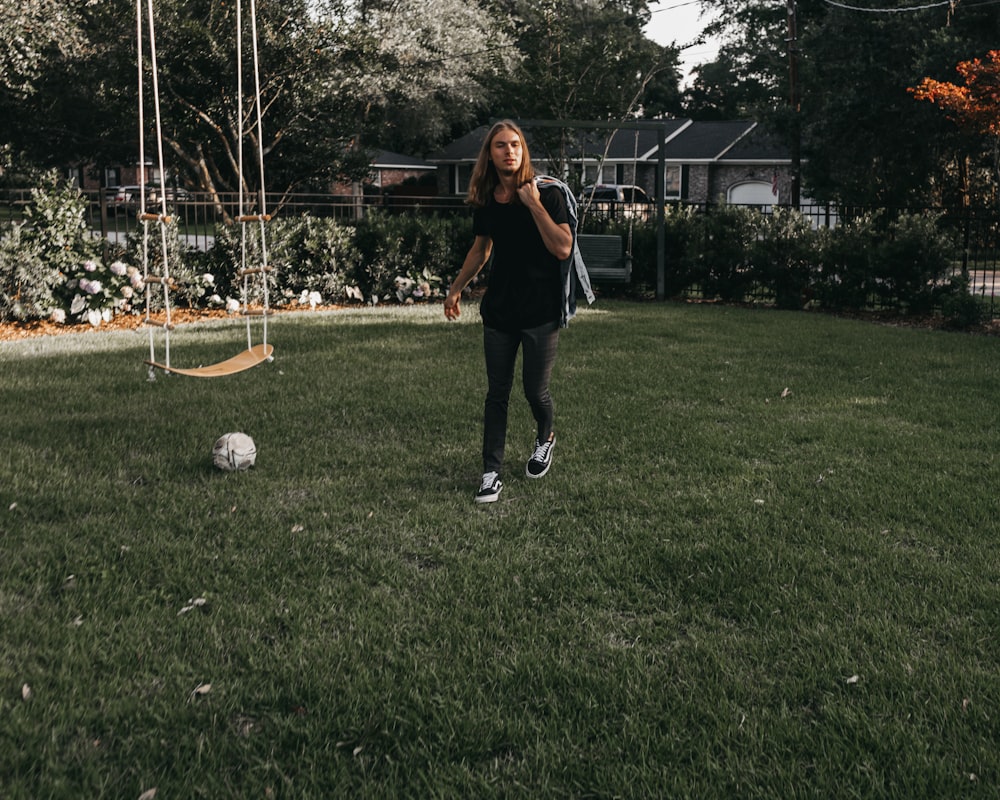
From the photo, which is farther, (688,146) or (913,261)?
(688,146)

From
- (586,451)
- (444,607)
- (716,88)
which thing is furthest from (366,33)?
(716,88)

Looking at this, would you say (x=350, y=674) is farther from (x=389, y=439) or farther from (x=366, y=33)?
(x=366, y=33)

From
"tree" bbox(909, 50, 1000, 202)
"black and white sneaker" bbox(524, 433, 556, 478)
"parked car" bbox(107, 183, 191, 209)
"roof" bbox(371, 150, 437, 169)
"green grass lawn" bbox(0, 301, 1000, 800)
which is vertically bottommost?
"green grass lawn" bbox(0, 301, 1000, 800)

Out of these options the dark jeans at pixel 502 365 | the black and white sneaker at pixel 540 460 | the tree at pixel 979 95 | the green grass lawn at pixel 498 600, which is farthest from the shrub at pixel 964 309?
the dark jeans at pixel 502 365

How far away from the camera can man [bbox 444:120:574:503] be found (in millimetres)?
4531

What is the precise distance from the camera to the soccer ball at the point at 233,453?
5184mm

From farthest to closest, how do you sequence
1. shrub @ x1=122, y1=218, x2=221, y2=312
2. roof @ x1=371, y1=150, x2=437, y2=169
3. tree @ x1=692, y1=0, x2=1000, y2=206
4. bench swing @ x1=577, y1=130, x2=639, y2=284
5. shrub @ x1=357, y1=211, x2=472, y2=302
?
roof @ x1=371, y1=150, x2=437, y2=169, tree @ x1=692, y1=0, x2=1000, y2=206, shrub @ x1=357, y1=211, x2=472, y2=302, bench swing @ x1=577, y1=130, x2=639, y2=284, shrub @ x1=122, y1=218, x2=221, y2=312

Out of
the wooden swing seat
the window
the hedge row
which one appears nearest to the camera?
the wooden swing seat

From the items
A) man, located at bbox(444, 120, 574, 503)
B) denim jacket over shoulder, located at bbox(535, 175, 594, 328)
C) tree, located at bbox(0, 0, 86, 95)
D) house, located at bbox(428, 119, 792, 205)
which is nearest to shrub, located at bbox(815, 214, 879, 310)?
denim jacket over shoulder, located at bbox(535, 175, 594, 328)

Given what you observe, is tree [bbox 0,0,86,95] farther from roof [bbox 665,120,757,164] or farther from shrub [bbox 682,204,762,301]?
roof [bbox 665,120,757,164]

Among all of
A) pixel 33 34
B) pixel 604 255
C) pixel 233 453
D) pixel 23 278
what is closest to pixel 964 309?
pixel 604 255

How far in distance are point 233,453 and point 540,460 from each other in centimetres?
168

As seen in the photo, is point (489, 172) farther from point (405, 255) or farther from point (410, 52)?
point (410, 52)

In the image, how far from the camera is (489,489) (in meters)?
4.80
